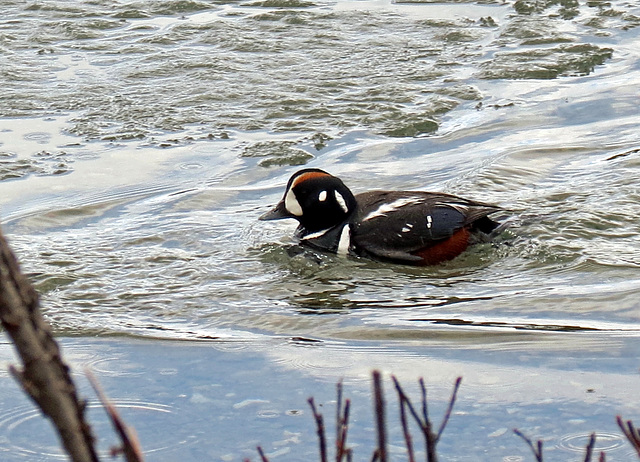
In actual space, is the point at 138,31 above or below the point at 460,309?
above

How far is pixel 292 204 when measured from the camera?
662 cm

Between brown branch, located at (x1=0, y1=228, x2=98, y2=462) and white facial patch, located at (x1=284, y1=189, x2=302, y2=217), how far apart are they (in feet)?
16.8

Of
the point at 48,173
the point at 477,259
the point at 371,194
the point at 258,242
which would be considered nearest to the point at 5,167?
the point at 48,173

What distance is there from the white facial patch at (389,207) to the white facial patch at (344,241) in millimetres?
138

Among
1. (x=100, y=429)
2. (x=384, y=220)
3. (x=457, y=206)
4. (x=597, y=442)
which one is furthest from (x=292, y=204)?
(x=597, y=442)

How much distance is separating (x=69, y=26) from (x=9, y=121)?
3198 millimetres

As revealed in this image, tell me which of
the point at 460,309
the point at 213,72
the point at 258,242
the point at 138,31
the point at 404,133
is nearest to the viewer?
the point at 460,309

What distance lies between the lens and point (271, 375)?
14.8ft

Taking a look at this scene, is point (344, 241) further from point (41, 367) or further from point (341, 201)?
point (41, 367)

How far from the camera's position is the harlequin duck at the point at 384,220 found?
20.8ft

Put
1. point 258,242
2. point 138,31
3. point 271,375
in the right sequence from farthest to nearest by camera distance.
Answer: point 138,31 < point 258,242 < point 271,375

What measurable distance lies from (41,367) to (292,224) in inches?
241

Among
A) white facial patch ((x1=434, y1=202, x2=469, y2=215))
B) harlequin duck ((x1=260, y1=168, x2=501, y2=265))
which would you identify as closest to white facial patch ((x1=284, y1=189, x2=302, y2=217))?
harlequin duck ((x1=260, y1=168, x2=501, y2=265))

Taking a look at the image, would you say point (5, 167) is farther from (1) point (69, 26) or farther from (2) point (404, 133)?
(1) point (69, 26)
